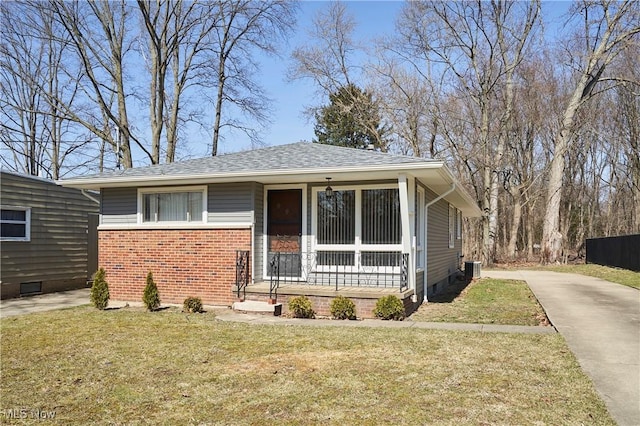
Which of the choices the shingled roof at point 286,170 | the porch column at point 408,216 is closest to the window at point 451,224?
the shingled roof at point 286,170

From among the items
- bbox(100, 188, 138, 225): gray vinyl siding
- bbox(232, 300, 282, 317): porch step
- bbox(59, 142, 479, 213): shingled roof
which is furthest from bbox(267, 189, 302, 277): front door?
bbox(100, 188, 138, 225): gray vinyl siding

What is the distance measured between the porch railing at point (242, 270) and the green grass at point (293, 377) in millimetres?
2193

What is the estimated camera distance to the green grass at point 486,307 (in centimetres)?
927

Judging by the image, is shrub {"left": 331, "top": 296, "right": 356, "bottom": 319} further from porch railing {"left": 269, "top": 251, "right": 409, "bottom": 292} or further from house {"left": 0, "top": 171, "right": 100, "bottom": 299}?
house {"left": 0, "top": 171, "right": 100, "bottom": 299}

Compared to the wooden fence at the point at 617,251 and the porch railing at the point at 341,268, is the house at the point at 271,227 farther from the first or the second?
the wooden fence at the point at 617,251

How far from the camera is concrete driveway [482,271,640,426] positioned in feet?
15.7

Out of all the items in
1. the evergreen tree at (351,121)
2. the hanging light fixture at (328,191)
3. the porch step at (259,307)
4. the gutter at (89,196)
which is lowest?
the porch step at (259,307)

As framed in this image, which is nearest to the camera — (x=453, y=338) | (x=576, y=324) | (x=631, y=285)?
(x=453, y=338)

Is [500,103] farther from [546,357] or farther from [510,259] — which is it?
[546,357]

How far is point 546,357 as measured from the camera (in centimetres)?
615

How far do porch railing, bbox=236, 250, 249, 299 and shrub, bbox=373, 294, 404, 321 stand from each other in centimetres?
288

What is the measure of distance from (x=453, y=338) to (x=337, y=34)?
2479 centimetres

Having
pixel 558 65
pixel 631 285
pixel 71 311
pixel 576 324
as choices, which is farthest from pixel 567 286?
pixel 558 65

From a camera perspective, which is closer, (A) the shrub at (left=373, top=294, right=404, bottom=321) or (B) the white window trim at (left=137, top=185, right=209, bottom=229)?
(A) the shrub at (left=373, top=294, right=404, bottom=321)
